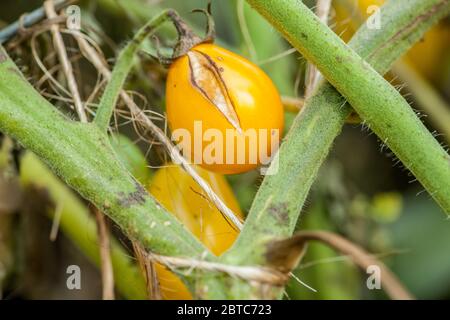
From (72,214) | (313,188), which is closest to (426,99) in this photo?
(313,188)

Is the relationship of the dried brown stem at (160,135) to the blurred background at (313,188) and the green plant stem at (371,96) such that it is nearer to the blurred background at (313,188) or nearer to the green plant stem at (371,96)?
the blurred background at (313,188)

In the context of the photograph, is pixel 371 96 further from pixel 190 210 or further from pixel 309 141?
pixel 190 210

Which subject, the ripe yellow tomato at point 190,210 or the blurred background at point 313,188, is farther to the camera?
the blurred background at point 313,188

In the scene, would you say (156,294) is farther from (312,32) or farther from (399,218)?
(399,218)

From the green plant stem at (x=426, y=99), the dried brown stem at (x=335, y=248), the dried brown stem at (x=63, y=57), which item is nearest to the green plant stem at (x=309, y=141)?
the dried brown stem at (x=335, y=248)
